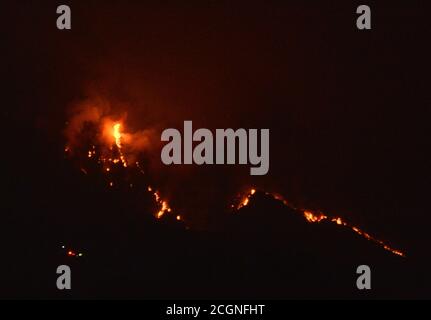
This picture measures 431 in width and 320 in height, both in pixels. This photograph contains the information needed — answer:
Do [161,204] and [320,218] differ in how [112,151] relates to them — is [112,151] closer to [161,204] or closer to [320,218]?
[161,204]

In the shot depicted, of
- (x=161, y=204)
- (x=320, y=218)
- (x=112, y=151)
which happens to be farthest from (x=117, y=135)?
(x=320, y=218)

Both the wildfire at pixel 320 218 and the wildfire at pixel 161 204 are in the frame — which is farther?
the wildfire at pixel 320 218

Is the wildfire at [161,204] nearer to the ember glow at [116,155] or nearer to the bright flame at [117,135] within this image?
the ember glow at [116,155]

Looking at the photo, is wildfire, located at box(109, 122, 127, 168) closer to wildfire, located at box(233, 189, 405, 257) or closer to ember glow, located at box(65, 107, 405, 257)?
ember glow, located at box(65, 107, 405, 257)

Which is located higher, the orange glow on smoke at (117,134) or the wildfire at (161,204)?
the orange glow on smoke at (117,134)

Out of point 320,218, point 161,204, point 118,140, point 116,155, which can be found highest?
point 118,140

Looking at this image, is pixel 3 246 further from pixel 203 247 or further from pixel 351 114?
pixel 351 114

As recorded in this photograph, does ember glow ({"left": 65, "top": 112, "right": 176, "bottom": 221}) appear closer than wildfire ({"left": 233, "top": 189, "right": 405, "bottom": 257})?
Yes

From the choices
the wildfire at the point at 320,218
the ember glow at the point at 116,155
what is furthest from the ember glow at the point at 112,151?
the wildfire at the point at 320,218

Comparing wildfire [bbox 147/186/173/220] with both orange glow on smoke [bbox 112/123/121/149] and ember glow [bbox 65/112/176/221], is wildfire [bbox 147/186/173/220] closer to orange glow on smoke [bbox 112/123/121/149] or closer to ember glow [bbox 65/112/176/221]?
ember glow [bbox 65/112/176/221]

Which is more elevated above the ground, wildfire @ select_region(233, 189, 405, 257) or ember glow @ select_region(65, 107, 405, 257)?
ember glow @ select_region(65, 107, 405, 257)

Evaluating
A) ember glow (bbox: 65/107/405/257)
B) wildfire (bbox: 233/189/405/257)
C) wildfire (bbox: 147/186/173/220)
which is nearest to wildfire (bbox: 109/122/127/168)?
ember glow (bbox: 65/107/405/257)
